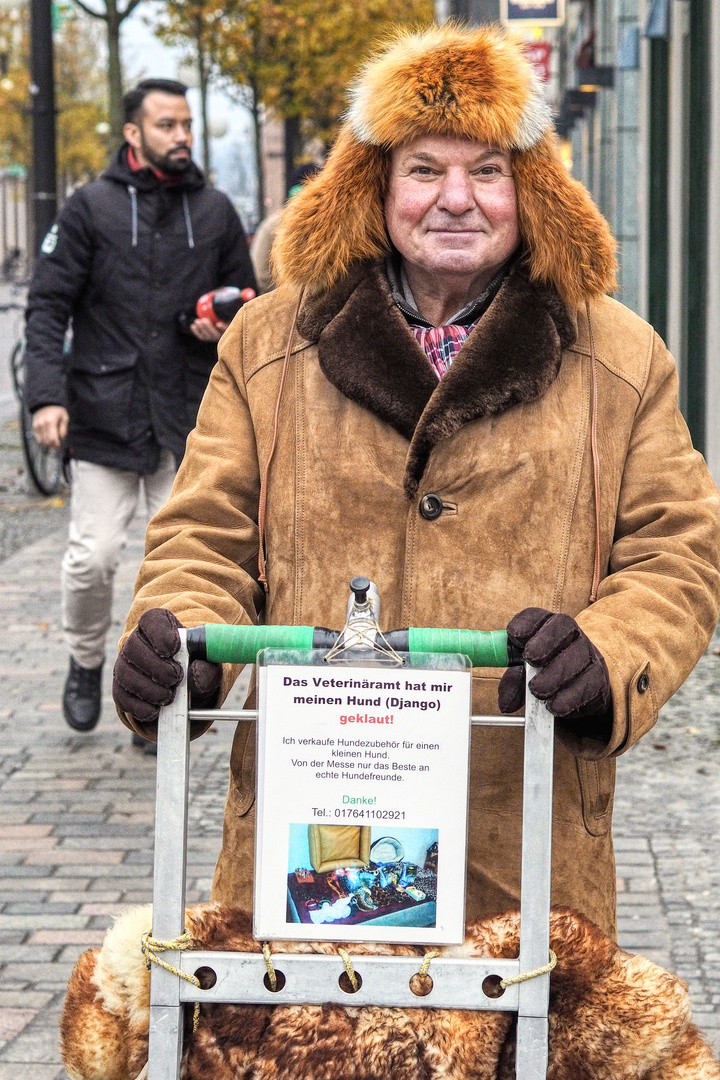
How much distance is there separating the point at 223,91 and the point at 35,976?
2924cm

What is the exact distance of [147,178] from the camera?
19.9 feet

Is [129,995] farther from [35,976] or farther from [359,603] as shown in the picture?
[35,976]

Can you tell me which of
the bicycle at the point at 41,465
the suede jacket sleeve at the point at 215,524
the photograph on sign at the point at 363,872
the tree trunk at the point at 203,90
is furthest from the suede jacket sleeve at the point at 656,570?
the tree trunk at the point at 203,90

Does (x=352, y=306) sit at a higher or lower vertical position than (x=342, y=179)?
lower

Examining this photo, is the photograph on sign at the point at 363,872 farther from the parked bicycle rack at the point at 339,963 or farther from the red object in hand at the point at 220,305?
the red object in hand at the point at 220,305

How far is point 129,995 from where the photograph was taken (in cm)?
230

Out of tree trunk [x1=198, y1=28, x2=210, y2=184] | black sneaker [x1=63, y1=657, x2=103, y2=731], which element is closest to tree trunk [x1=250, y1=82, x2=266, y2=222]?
tree trunk [x1=198, y1=28, x2=210, y2=184]

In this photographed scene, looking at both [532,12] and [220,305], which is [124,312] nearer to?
[220,305]

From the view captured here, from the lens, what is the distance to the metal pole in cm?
1247

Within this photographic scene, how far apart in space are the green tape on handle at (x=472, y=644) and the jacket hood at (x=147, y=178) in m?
4.26

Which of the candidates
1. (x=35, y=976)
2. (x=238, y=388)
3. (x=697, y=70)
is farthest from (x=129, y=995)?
(x=697, y=70)

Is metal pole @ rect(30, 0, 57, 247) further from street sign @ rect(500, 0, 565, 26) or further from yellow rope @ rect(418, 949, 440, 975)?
yellow rope @ rect(418, 949, 440, 975)

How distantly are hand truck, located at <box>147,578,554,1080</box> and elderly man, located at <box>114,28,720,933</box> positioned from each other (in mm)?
461

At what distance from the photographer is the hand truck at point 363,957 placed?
2.05 metres
